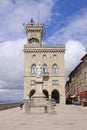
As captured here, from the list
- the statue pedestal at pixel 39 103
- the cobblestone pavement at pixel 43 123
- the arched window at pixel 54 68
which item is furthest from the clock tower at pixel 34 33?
the cobblestone pavement at pixel 43 123

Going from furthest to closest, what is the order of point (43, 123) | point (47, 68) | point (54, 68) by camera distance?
point (54, 68) → point (47, 68) → point (43, 123)

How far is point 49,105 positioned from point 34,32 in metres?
54.8

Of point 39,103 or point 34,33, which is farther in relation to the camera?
point 34,33

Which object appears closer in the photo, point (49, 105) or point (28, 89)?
point (49, 105)

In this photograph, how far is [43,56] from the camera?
77.6 meters

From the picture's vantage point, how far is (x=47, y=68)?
253 ft

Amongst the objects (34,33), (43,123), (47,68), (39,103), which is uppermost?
(34,33)

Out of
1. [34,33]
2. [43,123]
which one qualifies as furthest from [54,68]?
[43,123]

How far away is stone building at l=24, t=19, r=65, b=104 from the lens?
75.6 metres

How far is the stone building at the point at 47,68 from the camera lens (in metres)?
75.6

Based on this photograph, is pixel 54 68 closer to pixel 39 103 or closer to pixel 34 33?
pixel 34 33

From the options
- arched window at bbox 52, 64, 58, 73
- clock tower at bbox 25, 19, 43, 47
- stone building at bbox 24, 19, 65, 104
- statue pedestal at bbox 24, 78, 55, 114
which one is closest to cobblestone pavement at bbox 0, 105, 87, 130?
statue pedestal at bbox 24, 78, 55, 114

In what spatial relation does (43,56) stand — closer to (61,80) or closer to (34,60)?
(34,60)

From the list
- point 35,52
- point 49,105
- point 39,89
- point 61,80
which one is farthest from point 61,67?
point 49,105
